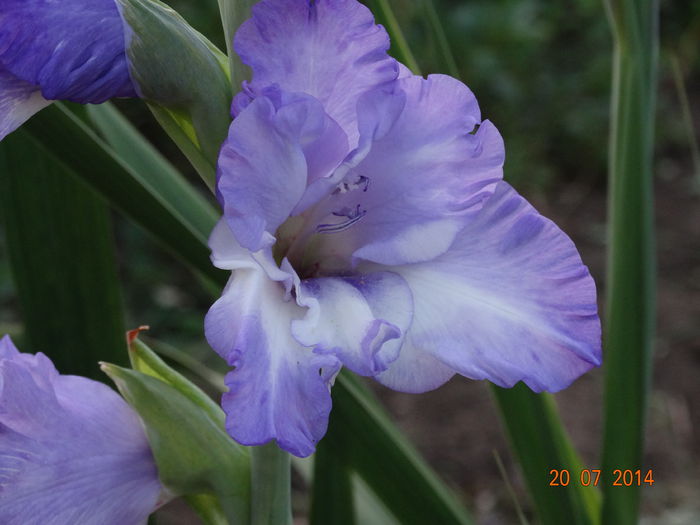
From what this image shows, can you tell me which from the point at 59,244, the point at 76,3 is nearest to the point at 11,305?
the point at 59,244

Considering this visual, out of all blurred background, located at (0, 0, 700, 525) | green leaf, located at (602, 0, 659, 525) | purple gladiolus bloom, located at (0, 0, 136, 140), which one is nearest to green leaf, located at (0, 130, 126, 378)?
purple gladiolus bloom, located at (0, 0, 136, 140)

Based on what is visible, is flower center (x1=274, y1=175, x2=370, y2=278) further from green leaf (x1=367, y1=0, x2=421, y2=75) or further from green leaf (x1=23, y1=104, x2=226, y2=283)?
green leaf (x1=367, y1=0, x2=421, y2=75)

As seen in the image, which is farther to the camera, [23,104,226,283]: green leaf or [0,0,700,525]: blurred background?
[0,0,700,525]: blurred background

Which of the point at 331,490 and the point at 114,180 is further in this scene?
the point at 331,490

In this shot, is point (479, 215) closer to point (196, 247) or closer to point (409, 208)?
point (409, 208)

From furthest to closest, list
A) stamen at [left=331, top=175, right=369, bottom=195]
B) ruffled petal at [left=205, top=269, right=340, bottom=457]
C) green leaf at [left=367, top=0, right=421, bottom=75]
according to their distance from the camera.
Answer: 1. green leaf at [left=367, top=0, right=421, bottom=75]
2. stamen at [left=331, top=175, right=369, bottom=195]
3. ruffled petal at [left=205, top=269, right=340, bottom=457]

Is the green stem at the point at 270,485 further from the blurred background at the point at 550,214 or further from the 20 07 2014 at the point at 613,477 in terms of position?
the blurred background at the point at 550,214

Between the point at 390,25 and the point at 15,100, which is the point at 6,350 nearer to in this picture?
the point at 15,100

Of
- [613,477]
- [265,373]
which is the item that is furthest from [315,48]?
[613,477]
